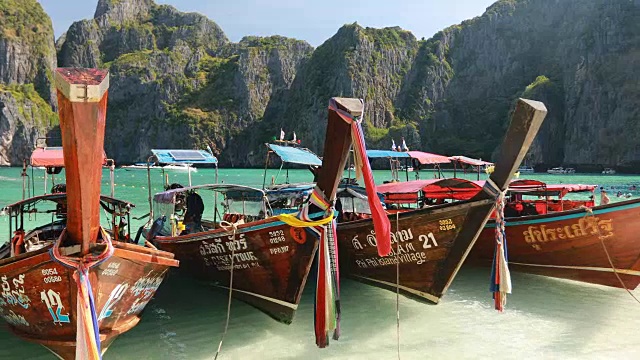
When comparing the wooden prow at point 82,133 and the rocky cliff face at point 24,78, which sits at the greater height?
the rocky cliff face at point 24,78

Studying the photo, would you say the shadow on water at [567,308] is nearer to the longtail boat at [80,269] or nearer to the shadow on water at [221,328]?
the shadow on water at [221,328]

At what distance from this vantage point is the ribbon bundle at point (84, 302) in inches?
199

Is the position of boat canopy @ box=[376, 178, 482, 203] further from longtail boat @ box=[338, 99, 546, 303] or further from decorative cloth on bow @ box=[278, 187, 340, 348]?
decorative cloth on bow @ box=[278, 187, 340, 348]

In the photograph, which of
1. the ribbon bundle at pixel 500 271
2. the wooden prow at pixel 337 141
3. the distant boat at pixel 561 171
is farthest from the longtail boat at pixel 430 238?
the distant boat at pixel 561 171

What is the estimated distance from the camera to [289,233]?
7707 millimetres

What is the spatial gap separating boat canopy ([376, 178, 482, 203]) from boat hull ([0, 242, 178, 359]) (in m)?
7.00

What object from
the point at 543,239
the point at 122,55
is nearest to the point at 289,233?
the point at 543,239

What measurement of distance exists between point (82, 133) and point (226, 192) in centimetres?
778

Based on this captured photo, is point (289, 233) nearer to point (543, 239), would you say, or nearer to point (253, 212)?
point (253, 212)

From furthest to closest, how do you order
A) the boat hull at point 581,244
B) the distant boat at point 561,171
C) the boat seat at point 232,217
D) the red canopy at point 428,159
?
the distant boat at point 561,171, the red canopy at point 428,159, the boat seat at point 232,217, the boat hull at point 581,244

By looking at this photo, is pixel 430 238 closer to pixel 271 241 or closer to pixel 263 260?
pixel 271 241

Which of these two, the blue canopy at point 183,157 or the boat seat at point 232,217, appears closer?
the boat seat at point 232,217

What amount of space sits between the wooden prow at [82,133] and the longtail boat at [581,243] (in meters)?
9.22

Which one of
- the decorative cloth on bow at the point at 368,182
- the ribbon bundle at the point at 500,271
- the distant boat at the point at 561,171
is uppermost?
the decorative cloth on bow at the point at 368,182
